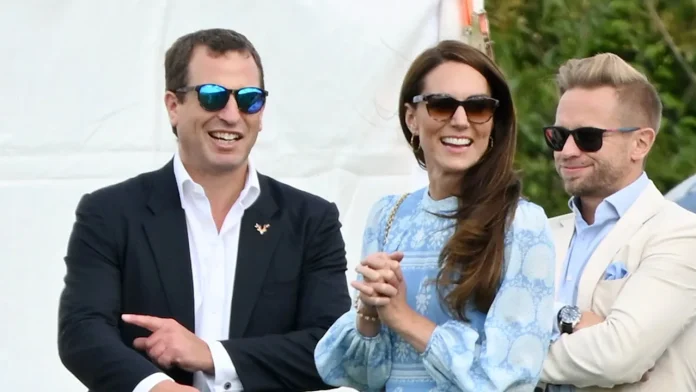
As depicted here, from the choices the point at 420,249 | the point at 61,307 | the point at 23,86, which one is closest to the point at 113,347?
the point at 61,307

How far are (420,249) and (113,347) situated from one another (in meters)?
0.77

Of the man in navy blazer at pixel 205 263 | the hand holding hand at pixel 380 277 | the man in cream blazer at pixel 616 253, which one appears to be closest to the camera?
the hand holding hand at pixel 380 277

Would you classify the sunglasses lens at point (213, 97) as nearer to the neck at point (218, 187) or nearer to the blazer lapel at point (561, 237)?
the neck at point (218, 187)

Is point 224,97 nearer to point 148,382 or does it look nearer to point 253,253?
point 253,253

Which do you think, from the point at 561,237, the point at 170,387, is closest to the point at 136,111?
the point at 170,387

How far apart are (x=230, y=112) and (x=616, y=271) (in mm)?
1071

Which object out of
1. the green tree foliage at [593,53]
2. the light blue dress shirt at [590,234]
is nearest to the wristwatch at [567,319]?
the light blue dress shirt at [590,234]

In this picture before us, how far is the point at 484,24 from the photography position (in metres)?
4.14

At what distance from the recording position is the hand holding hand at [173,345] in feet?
9.48

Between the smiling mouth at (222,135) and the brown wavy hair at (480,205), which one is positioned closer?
the brown wavy hair at (480,205)

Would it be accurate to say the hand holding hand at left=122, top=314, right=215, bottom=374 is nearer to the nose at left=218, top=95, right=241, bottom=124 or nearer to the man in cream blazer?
the nose at left=218, top=95, right=241, bottom=124

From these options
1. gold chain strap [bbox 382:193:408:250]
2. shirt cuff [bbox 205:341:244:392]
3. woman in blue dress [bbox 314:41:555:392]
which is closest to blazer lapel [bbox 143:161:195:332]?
shirt cuff [bbox 205:341:244:392]

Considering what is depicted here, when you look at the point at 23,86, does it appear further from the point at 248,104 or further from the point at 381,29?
the point at 381,29

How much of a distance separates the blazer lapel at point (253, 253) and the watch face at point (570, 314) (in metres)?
0.73
